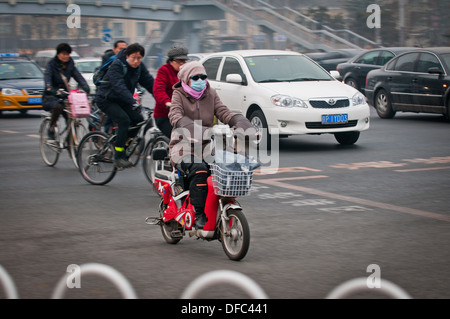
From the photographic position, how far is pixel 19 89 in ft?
71.2

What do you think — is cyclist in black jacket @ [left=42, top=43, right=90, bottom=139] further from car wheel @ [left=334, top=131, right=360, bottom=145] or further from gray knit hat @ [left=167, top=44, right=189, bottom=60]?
car wheel @ [left=334, top=131, right=360, bottom=145]

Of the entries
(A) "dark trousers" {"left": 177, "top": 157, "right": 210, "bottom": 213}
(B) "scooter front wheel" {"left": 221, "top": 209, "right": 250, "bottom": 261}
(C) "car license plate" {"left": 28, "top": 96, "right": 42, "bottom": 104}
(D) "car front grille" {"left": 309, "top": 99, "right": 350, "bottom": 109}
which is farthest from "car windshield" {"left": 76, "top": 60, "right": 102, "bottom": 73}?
(B) "scooter front wheel" {"left": 221, "top": 209, "right": 250, "bottom": 261}

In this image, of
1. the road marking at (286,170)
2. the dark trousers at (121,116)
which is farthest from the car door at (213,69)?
the dark trousers at (121,116)

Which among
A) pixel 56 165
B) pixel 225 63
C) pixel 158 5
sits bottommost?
pixel 56 165

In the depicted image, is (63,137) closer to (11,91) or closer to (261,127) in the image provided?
(261,127)

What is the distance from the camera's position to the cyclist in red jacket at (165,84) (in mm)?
9406

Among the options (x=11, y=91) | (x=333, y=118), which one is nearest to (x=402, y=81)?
(x=333, y=118)

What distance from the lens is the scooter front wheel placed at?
6031mm

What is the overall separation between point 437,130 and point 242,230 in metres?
Answer: 11.2

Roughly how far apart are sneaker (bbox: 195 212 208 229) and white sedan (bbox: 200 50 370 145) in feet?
23.3

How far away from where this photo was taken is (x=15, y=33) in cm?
10238

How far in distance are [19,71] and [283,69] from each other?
11.3 metres
